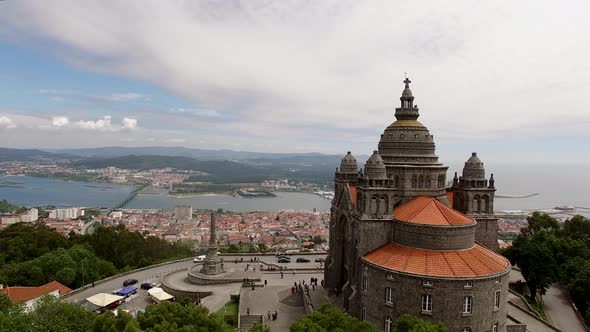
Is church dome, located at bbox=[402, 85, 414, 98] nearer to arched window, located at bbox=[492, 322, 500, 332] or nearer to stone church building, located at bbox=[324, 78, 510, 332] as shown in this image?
stone church building, located at bbox=[324, 78, 510, 332]

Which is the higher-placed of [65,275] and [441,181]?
[441,181]

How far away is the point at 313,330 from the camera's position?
17.3 m

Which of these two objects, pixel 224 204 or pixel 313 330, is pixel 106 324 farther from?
pixel 224 204

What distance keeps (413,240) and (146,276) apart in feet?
95.6

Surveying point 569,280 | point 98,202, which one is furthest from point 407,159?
point 98,202

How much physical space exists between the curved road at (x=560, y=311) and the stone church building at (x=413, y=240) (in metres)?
8.98

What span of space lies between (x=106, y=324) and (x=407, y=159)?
22170 millimetres

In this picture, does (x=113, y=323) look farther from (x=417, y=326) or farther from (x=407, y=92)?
(x=407, y=92)

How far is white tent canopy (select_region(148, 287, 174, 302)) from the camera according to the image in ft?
113

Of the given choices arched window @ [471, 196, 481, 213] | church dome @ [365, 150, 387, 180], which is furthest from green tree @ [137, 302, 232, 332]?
arched window @ [471, 196, 481, 213]

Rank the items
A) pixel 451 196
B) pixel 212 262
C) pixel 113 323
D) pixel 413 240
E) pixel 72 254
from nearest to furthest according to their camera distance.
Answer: pixel 113 323, pixel 413 240, pixel 451 196, pixel 212 262, pixel 72 254

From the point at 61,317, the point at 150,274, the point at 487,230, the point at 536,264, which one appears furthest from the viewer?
the point at 150,274

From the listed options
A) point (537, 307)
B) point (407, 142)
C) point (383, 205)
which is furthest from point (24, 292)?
point (537, 307)

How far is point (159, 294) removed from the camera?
34906 millimetres
